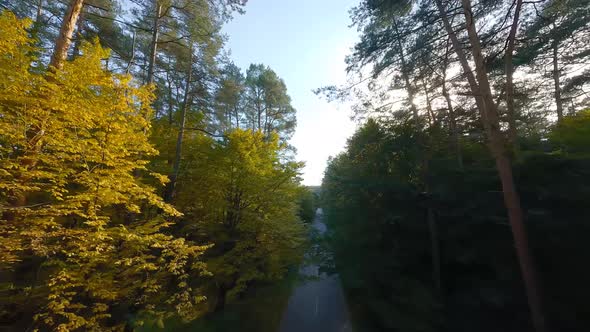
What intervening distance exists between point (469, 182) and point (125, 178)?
28.3ft

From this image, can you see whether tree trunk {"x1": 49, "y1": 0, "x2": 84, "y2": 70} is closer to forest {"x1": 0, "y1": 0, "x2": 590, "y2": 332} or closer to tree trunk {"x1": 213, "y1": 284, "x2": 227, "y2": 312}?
forest {"x1": 0, "y1": 0, "x2": 590, "y2": 332}

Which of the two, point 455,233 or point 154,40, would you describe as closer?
point 455,233

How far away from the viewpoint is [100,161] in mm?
4762

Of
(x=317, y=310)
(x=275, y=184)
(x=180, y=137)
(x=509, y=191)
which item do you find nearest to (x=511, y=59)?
(x=509, y=191)

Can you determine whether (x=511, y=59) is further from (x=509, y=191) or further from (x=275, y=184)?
(x=275, y=184)

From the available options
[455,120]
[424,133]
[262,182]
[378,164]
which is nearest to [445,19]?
[455,120]

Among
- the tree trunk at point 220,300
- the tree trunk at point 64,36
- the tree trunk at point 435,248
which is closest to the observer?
the tree trunk at point 64,36

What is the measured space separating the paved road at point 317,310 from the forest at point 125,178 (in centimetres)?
221

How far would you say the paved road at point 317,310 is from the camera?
943cm

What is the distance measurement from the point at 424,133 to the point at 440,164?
142 centimetres

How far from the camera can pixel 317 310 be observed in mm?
11078

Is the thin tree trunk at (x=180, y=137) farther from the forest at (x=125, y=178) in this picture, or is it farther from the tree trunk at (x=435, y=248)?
the tree trunk at (x=435, y=248)

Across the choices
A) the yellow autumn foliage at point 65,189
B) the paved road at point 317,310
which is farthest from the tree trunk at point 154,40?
the paved road at point 317,310

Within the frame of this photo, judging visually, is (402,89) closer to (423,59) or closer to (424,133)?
(424,133)
